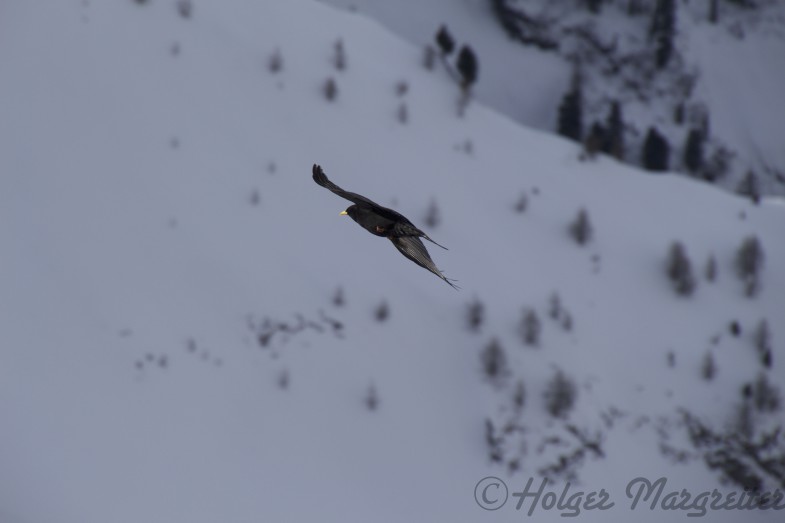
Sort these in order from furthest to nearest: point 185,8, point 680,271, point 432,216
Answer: point 185,8
point 680,271
point 432,216

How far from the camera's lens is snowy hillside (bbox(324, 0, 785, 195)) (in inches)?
2386

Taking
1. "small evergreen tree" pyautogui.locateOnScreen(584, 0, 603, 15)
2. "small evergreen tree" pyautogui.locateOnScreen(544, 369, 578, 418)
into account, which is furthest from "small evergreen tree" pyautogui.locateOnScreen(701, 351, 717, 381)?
"small evergreen tree" pyautogui.locateOnScreen(584, 0, 603, 15)

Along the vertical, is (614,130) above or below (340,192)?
below

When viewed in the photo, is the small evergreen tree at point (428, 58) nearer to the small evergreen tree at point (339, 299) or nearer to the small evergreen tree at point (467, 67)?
the small evergreen tree at point (467, 67)

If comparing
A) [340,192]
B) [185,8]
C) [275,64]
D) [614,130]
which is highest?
[340,192]

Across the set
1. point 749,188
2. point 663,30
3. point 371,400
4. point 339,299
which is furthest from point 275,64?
point 663,30

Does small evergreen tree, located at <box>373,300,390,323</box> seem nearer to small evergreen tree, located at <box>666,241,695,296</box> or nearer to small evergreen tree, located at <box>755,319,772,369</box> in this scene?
small evergreen tree, located at <box>666,241,695,296</box>

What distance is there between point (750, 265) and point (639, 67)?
77.3 ft

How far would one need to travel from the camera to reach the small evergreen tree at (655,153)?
184ft

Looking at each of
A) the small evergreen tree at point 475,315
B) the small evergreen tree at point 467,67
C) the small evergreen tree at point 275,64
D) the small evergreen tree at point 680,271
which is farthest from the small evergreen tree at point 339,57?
the small evergreen tree at point 680,271

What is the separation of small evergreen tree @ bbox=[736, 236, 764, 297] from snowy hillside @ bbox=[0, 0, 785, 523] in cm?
13

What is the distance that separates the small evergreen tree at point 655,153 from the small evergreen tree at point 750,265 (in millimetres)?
12266

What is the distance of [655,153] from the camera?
5641cm

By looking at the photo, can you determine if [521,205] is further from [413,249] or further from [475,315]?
[413,249]
